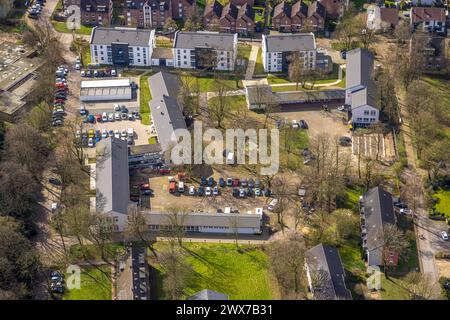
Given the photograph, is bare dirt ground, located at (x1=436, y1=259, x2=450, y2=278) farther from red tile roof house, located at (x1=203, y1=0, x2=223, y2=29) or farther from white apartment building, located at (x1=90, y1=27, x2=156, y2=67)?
red tile roof house, located at (x1=203, y1=0, x2=223, y2=29)

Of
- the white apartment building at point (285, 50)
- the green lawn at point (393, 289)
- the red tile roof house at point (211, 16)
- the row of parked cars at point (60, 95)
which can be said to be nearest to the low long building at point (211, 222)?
the green lawn at point (393, 289)

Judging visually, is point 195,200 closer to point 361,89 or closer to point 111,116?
point 111,116

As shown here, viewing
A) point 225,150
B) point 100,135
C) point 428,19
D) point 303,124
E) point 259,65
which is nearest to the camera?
point 225,150

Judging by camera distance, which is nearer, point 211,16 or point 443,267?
point 443,267

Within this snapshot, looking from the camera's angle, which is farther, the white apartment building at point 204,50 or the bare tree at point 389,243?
the white apartment building at point 204,50

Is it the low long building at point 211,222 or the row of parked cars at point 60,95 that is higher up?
the row of parked cars at point 60,95

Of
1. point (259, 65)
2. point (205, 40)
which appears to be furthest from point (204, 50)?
point (259, 65)

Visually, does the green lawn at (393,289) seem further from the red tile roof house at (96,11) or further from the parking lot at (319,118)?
the red tile roof house at (96,11)
